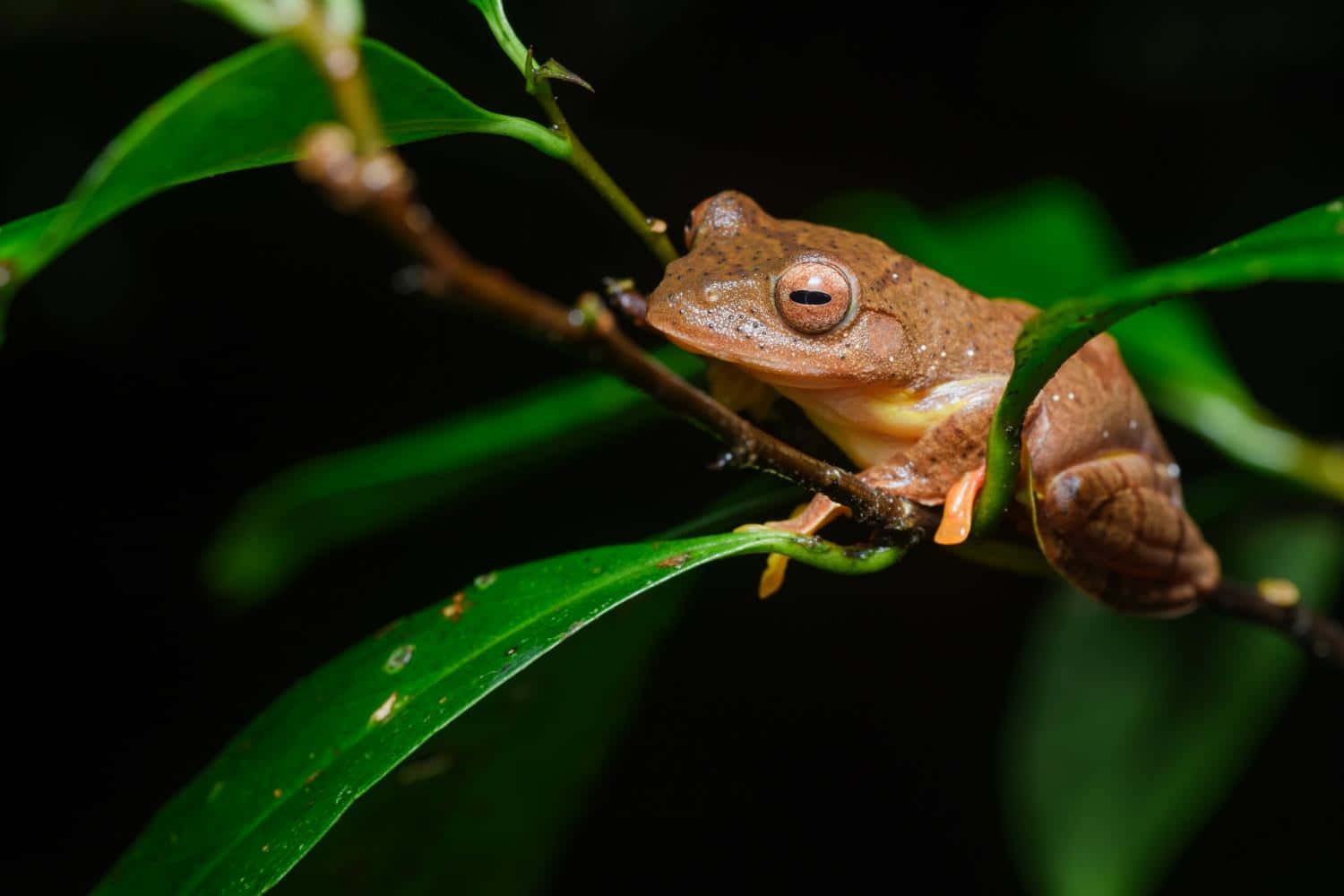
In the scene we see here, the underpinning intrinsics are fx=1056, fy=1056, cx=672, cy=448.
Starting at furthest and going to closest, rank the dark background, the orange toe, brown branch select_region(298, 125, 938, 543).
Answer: the dark background → the orange toe → brown branch select_region(298, 125, 938, 543)

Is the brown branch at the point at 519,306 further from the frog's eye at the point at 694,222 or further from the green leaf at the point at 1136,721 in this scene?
the green leaf at the point at 1136,721

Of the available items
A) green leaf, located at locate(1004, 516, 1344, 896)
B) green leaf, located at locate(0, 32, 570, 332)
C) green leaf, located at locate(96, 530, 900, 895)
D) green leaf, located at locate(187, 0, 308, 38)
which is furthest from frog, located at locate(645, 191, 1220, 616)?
green leaf, located at locate(1004, 516, 1344, 896)

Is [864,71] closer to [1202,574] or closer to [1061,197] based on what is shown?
[1061,197]

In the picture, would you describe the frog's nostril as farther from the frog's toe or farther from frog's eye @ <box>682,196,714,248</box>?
the frog's toe

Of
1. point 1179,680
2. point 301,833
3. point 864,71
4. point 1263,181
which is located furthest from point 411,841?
point 1263,181

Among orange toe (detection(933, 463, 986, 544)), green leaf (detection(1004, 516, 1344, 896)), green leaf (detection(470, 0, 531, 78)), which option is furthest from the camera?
green leaf (detection(1004, 516, 1344, 896))

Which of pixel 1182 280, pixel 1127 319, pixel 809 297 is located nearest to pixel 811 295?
pixel 809 297

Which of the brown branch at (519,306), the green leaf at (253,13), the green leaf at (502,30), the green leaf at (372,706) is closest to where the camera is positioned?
the brown branch at (519,306)

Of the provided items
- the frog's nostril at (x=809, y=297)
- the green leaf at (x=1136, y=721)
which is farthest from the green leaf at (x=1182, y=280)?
the green leaf at (x=1136, y=721)
